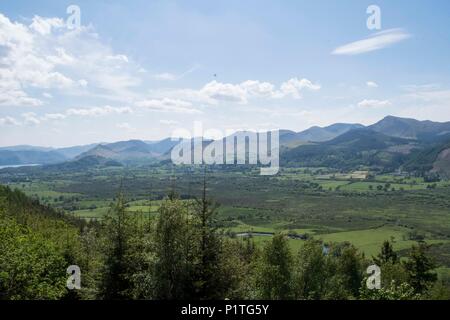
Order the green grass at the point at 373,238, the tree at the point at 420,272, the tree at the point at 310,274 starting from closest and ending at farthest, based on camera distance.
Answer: the tree at the point at 310,274
the tree at the point at 420,272
the green grass at the point at 373,238

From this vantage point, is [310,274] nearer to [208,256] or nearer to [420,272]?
[208,256]

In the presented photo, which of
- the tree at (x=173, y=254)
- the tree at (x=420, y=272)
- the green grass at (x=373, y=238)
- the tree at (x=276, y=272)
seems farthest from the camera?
the green grass at (x=373, y=238)

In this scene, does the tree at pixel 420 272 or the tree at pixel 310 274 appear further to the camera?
the tree at pixel 420 272

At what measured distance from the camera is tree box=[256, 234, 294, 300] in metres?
30.8

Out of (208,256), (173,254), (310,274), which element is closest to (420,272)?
(310,274)

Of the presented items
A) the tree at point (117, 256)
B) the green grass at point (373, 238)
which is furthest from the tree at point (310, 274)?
the green grass at point (373, 238)

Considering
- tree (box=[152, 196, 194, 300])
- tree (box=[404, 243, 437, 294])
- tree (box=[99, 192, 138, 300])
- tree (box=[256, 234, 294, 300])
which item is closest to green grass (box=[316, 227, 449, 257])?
tree (box=[404, 243, 437, 294])

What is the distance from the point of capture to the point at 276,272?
102 ft

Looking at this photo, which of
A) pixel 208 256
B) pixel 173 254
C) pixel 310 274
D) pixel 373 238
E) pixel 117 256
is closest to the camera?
pixel 173 254

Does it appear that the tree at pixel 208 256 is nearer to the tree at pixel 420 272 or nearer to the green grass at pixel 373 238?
the tree at pixel 420 272

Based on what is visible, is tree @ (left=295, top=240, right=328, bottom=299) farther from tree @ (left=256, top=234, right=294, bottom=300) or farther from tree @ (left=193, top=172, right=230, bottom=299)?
tree @ (left=193, top=172, right=230, bottom=299)

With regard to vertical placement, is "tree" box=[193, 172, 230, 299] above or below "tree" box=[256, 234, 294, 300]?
above

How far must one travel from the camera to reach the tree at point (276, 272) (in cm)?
3081

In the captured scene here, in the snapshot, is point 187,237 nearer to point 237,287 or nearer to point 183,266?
point 183,266
